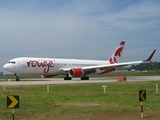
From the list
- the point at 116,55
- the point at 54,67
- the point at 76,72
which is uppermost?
the point at 116,55

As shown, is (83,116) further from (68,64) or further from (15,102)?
(68,64)

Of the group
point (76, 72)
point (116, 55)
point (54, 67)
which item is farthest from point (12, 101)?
point (116, 55)

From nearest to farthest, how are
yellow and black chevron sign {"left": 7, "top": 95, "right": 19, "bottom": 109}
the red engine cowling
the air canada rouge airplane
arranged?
yellow and black chevron sign {"left": 7, "top": 95, "right": 19, "bottom": 109} → the air canada rouge airplane → the red engine cowling

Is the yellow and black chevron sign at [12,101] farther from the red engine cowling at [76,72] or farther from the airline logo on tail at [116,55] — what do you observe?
the airline logo on tail at [116,55]

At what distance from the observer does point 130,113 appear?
48.4ft

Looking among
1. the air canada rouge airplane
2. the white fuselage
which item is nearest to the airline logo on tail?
the air canada rouge airplane

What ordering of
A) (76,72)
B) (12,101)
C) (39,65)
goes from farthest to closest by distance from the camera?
1. (76,72)
2. (39,65)
3. (12,101)

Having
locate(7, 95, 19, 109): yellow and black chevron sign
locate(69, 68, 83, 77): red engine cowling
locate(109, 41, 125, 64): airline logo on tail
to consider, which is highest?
locate(109, 41, 125, 64): airline logo on tail

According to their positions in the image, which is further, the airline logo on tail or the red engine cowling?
the airline logo on tail

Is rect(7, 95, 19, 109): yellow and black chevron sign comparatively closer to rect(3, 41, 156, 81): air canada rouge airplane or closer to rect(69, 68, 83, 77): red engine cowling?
rect(3, 41, 156, 81): air canada rouge airplane

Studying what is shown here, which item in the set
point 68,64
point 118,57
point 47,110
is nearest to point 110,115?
point 47,110

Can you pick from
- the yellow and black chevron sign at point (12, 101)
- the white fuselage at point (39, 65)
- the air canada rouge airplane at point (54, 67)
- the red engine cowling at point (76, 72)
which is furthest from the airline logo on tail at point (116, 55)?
the yellow and black chevron sign at point (12, 101)

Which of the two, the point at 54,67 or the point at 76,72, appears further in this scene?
the point at 54,67

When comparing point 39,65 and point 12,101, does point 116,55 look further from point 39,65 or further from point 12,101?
point 12,101
